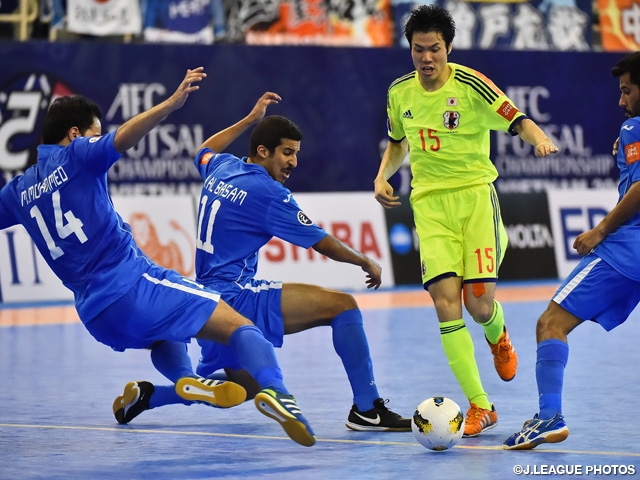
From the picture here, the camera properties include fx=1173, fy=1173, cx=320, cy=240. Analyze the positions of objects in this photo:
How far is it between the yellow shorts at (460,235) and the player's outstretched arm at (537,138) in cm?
53

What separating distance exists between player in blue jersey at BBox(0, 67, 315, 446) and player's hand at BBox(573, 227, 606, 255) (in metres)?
1.72

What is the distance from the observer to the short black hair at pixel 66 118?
656 cm

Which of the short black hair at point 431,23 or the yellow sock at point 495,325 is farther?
the yellow sock at point 495,325

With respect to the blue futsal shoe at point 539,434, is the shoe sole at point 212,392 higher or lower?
higher

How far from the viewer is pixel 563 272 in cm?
1850

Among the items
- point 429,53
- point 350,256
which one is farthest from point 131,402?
point 429,53

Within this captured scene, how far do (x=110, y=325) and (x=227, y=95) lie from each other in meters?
11.3

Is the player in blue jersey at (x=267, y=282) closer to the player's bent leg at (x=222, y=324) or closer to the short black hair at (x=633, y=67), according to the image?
the player's bent leg at (x=222, y=324)

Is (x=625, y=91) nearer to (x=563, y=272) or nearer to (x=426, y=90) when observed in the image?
(x=426, y=90)

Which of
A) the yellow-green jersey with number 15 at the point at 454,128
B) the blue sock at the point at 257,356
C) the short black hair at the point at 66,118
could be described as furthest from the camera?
the yellow-green jersey with number 15 at the point at 454,128

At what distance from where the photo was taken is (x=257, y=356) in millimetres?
6137

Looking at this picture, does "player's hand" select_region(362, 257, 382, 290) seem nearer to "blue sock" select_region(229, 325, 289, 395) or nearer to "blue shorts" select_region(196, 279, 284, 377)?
"blue shorts" select_region(196, 279, 284, 377)

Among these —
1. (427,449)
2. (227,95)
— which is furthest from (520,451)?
(227,95)

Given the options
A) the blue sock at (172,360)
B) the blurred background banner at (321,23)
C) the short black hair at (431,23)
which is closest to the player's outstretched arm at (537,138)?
the short black hair at (431,23)
